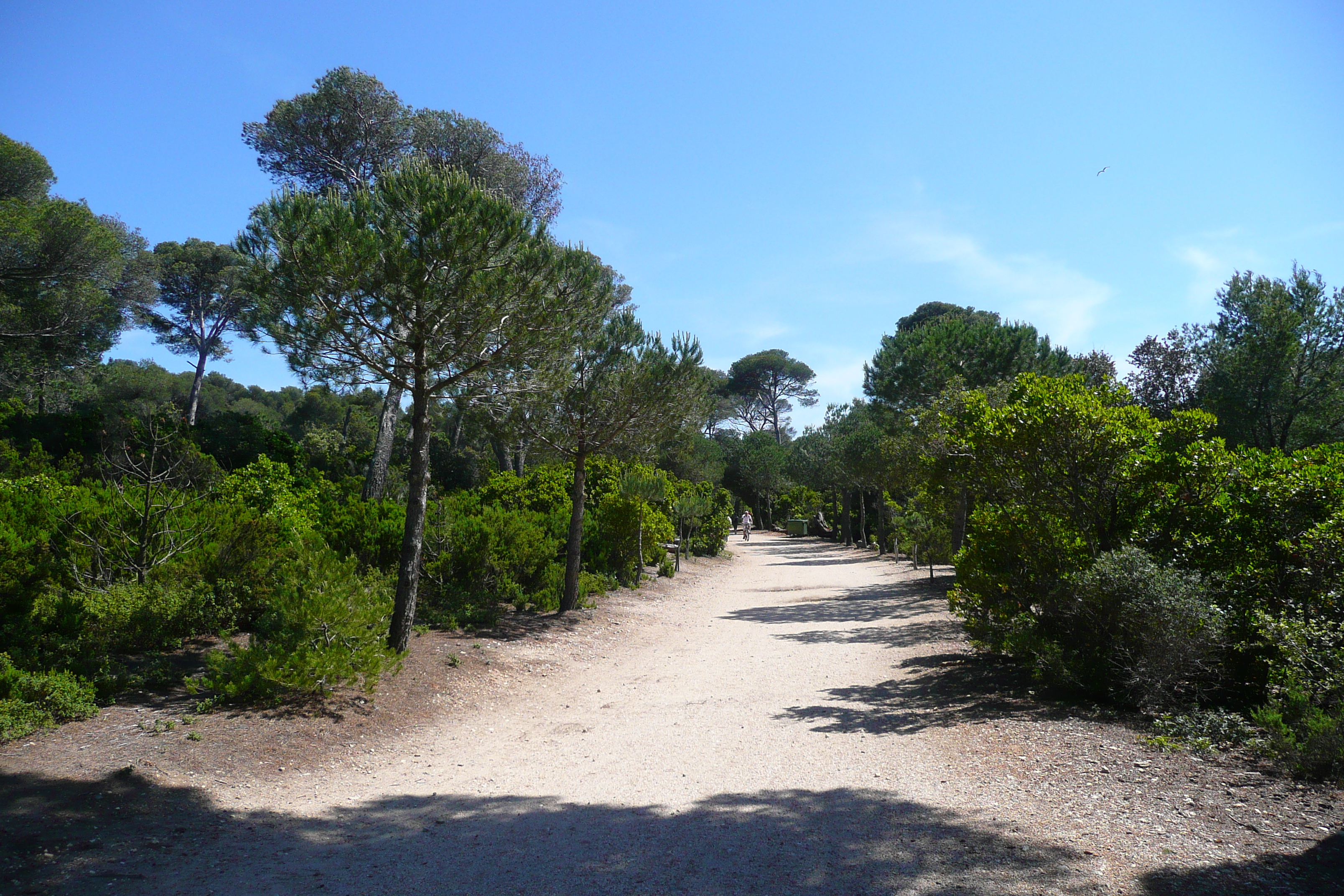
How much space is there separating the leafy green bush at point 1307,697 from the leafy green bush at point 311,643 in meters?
6.67

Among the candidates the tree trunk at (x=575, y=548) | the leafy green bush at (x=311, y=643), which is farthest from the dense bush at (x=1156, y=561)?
the tree trunk at (x=575, y=548)

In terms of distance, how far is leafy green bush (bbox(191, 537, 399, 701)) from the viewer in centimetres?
602

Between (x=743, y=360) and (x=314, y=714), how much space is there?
64.8 metres

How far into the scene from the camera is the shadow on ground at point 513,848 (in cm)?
326

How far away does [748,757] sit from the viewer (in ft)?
17.9

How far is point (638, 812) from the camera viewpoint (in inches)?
172

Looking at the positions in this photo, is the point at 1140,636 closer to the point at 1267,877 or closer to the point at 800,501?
the point at 1267,877

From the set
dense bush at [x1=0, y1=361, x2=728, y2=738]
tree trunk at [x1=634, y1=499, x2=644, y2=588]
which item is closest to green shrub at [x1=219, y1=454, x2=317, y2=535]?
dense bush at [x1=0, y1=361, x2=728, y2=738]

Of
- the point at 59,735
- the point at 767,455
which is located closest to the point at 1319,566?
the point at 59,735

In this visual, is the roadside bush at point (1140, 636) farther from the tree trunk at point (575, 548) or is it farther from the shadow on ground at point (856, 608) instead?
Result: the tree trunk at point (575, 548)

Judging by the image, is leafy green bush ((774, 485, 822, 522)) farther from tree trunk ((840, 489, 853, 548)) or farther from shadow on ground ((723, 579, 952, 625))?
shadow on ground ((723, 579, 952, 625))

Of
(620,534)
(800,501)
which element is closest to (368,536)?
(620,534)

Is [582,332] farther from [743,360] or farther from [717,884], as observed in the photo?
[743,360]

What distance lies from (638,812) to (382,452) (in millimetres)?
16375
